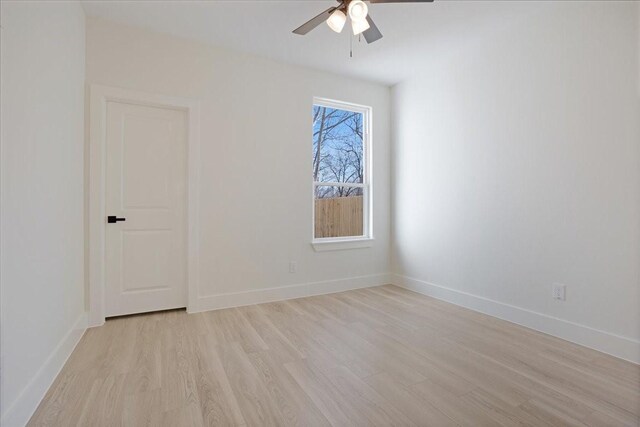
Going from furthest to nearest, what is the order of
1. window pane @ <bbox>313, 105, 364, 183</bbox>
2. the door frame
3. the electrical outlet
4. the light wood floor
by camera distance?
1. window pane @ <bbox>313, 105, 364, 183</bbox>
2. the door frame
3. the electrical outlet
4. the light wood floor

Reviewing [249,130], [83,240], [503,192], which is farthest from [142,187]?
[503,192]

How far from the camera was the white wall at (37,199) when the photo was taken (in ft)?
4.73

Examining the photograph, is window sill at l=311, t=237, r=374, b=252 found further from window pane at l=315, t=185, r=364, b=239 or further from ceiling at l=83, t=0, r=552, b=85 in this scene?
ceiling at l=83, t=0, r=552, b=85

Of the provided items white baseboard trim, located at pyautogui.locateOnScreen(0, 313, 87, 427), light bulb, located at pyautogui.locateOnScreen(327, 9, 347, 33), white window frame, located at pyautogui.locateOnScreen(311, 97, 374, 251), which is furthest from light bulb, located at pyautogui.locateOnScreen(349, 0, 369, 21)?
white baseboard trim, located at pyautogui.locateOnScreen(0, 313, 87, 427)

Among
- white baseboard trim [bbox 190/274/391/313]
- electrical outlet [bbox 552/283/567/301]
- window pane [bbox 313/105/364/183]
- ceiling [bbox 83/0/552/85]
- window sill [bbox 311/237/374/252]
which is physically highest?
ceiling [bbox 83/0/552/85]

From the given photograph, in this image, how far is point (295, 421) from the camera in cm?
156

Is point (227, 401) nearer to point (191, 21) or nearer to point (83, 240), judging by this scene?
point (83, 240)

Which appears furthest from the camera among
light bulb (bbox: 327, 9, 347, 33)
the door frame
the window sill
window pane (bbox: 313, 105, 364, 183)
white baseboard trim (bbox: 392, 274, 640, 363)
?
window pane (bbox: 313, 105, 364, 183)

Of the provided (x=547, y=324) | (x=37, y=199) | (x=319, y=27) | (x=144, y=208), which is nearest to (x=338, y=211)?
(x=319, y=27)

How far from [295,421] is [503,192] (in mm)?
2611

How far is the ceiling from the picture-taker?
2.62m

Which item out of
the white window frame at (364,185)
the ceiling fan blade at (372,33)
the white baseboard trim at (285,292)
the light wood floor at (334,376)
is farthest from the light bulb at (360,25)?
the white baseboard trim at (285,292)

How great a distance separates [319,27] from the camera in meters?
2.97

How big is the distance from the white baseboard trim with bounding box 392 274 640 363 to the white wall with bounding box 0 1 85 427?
3.38 m
